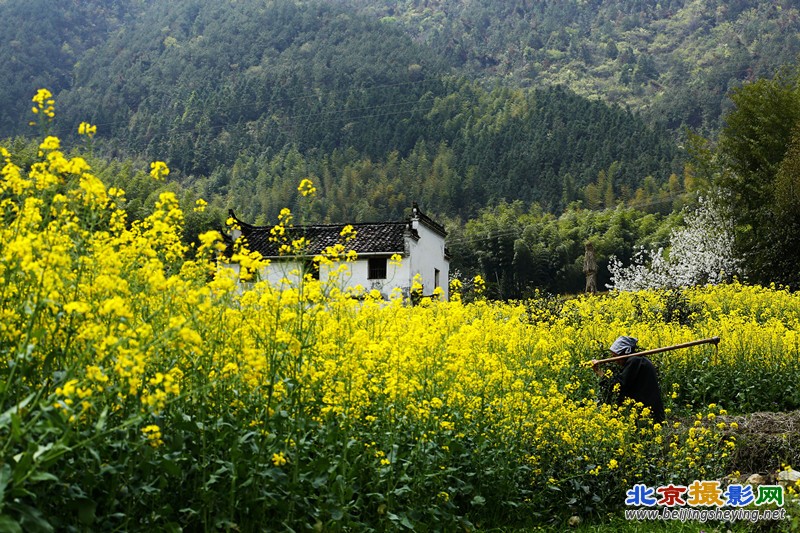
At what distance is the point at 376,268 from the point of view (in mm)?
32719

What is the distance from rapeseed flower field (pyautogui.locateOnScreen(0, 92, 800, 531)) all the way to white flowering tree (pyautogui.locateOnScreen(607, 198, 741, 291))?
2466cm

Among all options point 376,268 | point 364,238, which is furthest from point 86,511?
point 364,238

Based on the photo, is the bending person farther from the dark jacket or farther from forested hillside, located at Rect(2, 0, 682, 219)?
forested hillside, located at Rect(2, 0, 682, 219)

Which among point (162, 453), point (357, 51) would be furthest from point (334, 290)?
point (357, 51)

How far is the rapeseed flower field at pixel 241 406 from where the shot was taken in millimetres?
3678

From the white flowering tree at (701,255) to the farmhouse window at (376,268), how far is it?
10.2 m

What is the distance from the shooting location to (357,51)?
162 meters

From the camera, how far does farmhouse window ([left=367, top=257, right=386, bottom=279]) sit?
107 feet

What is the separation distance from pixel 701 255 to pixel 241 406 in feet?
104

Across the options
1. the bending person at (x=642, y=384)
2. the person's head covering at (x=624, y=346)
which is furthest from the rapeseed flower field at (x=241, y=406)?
the person's head covering at (x=624, y=346)

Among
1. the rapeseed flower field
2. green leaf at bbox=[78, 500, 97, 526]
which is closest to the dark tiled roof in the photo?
the rapeseed flower field

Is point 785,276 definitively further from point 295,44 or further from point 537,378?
point 295,44

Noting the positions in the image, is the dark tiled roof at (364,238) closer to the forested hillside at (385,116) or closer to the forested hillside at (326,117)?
the forested hillside at (385,116)

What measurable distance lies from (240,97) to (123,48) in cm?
3778
